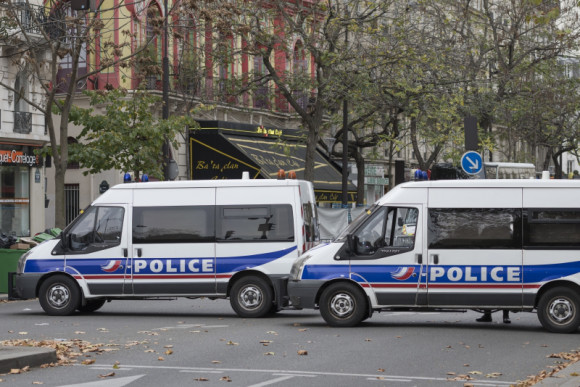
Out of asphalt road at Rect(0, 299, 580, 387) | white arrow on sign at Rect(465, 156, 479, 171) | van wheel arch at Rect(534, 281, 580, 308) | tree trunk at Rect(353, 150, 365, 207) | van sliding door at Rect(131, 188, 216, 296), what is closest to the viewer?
asphalt road at Rect(0, 299, 580, 387)

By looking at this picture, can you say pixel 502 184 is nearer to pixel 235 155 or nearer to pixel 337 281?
pixel 337 281

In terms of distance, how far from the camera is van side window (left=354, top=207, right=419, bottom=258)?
16.4 metres

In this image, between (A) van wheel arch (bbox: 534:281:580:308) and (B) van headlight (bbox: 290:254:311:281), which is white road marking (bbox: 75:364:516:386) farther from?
(A) van wheel arch (bbox: 534:281:580:308)

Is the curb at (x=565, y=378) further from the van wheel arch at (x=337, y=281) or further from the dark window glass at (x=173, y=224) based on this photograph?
the dark window glass at (x=173, y=224)

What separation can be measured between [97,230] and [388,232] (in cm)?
525

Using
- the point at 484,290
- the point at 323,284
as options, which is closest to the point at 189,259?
the point at 323,284

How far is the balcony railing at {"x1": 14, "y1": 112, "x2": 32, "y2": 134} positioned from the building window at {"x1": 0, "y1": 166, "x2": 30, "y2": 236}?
1354 mm

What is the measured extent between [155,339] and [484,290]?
4.75 m

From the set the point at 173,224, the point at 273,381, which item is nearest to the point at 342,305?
the point at 173,224

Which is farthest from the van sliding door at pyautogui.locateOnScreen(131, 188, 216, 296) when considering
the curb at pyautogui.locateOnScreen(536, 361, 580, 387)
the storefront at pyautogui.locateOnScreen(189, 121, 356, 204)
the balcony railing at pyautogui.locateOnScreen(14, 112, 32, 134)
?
the storefront at pyautogui.locateOnScreen(189, 121, 356, 204)

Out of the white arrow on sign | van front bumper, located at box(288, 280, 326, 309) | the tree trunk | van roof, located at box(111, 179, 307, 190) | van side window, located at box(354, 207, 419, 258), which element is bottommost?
van front bumper, located at box(288, 280, 326, 309)

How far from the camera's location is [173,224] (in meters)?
18.5

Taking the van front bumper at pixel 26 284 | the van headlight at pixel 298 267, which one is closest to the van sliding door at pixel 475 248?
the van headlight at pixel 298 267

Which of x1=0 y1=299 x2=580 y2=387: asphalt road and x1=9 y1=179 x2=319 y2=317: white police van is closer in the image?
x1=0 y1=299 x2=580 y2=387: asphalt road
